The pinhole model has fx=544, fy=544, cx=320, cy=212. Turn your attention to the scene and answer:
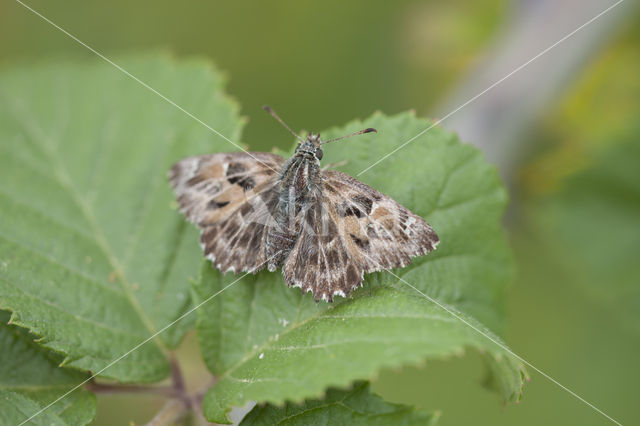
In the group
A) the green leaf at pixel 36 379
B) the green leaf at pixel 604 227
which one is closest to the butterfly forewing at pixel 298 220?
the green leaf at pixel 36 379

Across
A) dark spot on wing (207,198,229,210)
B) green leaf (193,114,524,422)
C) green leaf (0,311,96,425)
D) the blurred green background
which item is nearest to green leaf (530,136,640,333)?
the blurred green background

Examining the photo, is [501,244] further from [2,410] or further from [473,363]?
[473,363]

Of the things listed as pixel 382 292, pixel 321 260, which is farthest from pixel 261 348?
pixel 382 292

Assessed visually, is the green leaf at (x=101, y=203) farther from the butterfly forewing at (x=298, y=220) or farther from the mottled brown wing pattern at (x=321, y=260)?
the mottled brown wing pattern at (x=321, y=260)

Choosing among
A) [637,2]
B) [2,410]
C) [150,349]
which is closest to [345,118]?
[637,2]

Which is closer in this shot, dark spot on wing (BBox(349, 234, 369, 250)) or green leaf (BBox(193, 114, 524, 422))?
green leaf (BBox(193, 114, 524, 422))

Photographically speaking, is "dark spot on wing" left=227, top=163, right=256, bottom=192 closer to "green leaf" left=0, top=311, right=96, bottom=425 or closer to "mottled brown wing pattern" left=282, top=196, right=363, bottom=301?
"mottled brown wing pattern" left=282, top=196, right=363, bottom=301

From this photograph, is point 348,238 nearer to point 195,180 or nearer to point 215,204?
point 215,204
